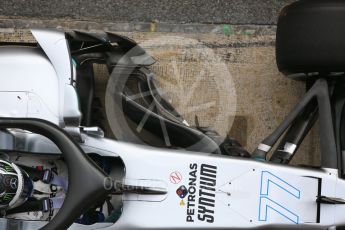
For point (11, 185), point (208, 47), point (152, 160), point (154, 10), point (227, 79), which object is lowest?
point (11, 185)

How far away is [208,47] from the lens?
8.76 feet

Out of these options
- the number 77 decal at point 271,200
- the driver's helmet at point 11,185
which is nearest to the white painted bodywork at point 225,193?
the number 77 decal at point 271,200

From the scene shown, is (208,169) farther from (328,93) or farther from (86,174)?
(328,93)

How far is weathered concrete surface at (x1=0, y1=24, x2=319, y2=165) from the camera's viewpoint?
261 cm

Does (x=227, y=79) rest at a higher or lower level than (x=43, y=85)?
higher

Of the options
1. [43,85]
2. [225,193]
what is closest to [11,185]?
[43,85]

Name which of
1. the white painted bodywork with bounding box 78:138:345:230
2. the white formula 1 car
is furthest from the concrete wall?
the white painted bodywork with bounding box 78:138:345:230

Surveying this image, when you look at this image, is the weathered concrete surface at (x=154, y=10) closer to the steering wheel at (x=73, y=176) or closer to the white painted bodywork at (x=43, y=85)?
the white painted bodywork at (x=43, y=85)

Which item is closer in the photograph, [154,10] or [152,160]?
[152,160]

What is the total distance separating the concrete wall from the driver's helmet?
954 mm

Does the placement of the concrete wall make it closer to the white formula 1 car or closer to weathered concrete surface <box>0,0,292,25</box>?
weathered concrete surface <box>0,0,292,25</box>

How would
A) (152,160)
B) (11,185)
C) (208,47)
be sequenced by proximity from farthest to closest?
1. (208,47)
2. (152,160)
3. (11,185)

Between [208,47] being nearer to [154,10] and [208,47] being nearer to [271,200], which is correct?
[154,10]

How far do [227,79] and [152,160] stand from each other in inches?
32.9
